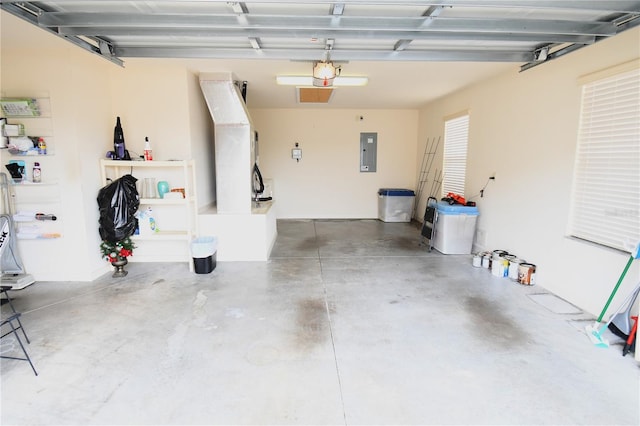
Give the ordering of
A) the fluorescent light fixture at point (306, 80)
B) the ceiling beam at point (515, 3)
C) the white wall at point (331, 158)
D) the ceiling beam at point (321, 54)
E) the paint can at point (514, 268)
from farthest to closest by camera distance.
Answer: the white wall at point (331, 158), the fluorescent light fixture at point (306, 80), the paint can at point (514, 268), the ceiling beam at point (321, 54), the ceiling beam at point (515, 3)

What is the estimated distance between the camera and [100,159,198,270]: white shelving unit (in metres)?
4.25

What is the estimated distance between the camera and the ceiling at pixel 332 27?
7.89 feet

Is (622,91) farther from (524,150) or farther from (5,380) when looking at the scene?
(5,380)

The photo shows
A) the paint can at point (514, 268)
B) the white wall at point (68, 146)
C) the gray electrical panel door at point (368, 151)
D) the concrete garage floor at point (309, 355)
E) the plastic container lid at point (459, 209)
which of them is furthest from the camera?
the gray electrical panel door at point (368, 151)

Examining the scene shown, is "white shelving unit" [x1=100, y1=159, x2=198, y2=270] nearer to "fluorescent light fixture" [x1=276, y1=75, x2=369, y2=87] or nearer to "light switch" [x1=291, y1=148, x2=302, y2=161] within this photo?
"fluorescent light fixture" [x1=276, y1=75, x2=369, y2=87]

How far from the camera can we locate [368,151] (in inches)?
312

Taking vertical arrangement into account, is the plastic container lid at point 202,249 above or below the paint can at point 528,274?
above

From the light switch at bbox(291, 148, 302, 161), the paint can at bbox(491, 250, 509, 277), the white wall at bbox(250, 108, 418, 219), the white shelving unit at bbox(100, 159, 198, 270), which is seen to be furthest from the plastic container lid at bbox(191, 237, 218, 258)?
the light switch at bbox(291, 148, 302, 161)

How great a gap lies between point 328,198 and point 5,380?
652 cm

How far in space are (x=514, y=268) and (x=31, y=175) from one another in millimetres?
5903

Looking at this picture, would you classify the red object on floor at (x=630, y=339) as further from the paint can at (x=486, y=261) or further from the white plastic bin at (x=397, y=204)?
the white plastic bin at (x=397, y=204)

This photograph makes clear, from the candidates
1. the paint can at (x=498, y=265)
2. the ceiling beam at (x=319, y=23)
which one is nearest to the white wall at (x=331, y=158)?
the paint can at (x=498, y=265)

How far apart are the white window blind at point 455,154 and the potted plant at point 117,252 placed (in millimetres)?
5280

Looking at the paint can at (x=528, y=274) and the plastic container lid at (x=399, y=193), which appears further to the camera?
the plastic container lid at (x=399, y=193)
